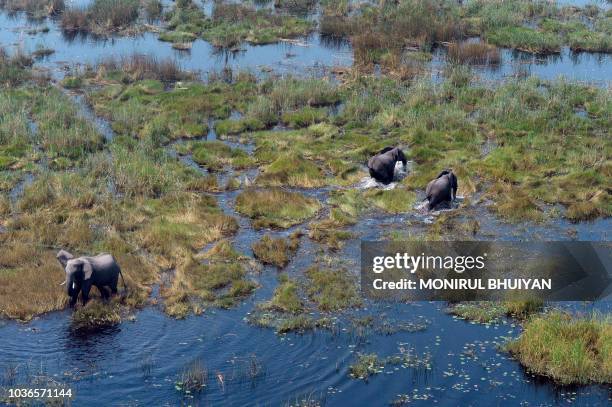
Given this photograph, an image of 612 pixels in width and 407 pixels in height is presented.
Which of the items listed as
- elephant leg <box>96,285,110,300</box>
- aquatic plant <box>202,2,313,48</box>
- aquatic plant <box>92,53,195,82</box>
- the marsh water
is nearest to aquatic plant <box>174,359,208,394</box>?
the marsh water

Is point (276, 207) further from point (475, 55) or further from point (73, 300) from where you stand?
point (475, 55)

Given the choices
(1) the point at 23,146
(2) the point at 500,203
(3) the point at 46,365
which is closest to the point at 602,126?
(2) the point at 500,203

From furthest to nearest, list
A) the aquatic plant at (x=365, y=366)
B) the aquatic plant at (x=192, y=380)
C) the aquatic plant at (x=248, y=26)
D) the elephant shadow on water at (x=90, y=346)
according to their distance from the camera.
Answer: the aquatic plant at (x=248, y=26) → the elephant shadow on water at (x=90, y=346) → the aquatic plant at (x=365, y=366) → the aquatic plant at (x=192, y=380)

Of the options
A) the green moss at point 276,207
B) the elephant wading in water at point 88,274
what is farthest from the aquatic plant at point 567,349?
the elephant wading in water at point 88,274

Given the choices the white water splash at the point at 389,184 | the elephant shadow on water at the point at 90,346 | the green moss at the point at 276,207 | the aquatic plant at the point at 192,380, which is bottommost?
the elephant shadow on water at the point at 90,346

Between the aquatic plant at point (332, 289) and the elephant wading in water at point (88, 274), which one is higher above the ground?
the elephant wading in water at point (88, 274)

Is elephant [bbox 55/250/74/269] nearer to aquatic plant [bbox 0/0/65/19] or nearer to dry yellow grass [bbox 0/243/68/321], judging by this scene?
dry yellow grass [bbox 0/243/68/321]

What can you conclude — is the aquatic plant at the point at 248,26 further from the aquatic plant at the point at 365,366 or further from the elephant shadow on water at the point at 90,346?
the aquatic plant at the point at 365,366
